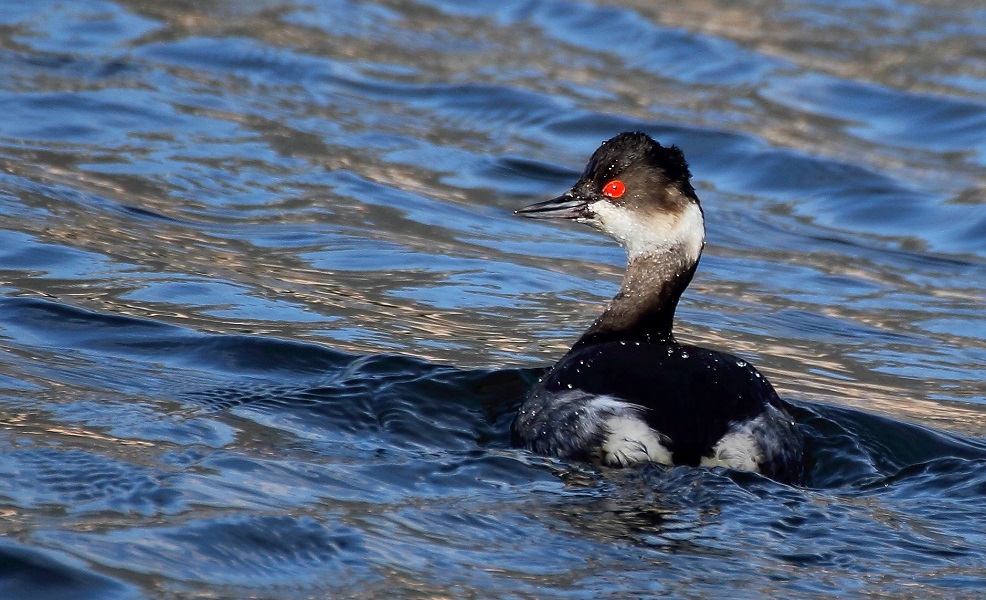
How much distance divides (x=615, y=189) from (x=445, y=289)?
1.83m

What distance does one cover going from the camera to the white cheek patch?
6.32 metres

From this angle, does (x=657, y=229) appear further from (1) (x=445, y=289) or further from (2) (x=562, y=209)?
(1) (x=445, y=289)

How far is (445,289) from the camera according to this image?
8.12 metres

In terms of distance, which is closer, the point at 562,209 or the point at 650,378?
Answer: the point at 650,378

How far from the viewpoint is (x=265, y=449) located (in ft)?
17.6

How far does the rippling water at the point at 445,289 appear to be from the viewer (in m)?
4.63

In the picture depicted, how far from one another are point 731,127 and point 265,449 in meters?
7.07

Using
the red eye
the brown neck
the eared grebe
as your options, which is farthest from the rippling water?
the red eye

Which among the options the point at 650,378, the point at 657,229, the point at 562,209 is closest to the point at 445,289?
the point at 562,209

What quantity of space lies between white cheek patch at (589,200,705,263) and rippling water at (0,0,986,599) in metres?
0.71

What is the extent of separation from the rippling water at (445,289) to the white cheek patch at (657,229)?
712 mm

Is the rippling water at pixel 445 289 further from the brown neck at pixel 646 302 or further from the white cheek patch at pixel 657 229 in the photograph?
the white cheek patch at pixel 657 229

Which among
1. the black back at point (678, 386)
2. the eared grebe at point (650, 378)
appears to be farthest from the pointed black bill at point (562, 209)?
the black back at point (678, 386)

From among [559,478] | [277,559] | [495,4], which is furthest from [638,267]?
[495,4]
